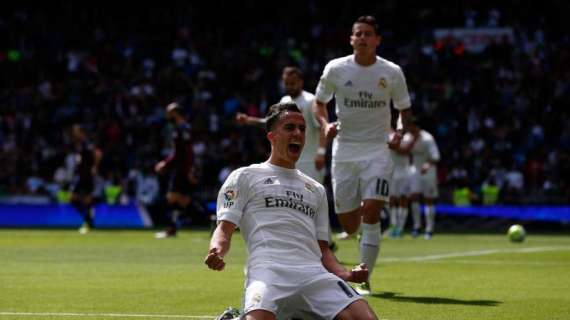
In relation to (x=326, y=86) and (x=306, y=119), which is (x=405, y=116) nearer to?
(x=326, y=86)

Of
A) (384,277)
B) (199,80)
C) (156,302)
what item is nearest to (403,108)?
(384,277)

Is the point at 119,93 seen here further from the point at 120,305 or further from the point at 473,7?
the point at 120,305

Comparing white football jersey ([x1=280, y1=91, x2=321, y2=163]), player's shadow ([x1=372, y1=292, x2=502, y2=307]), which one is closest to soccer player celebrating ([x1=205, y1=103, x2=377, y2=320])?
player's shadow ([x1=372, y1=292, x2=502, y2=307])

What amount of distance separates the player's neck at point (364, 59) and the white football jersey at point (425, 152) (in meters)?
13.3

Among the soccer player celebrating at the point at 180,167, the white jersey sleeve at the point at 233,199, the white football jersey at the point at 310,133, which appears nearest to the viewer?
the white jersey sleeve at the point at 233,199

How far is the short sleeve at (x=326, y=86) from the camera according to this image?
12688 millimetres

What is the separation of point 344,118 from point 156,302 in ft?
9.96

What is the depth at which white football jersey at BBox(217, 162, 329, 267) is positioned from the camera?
7359 millimetres

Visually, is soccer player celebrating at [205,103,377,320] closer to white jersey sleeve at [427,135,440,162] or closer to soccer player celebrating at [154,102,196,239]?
soccer player celebrating at [154,102,196,239]

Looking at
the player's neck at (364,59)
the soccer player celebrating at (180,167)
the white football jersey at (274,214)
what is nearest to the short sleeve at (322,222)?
the white football jersey at (274,214)

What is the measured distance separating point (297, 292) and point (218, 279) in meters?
6.37

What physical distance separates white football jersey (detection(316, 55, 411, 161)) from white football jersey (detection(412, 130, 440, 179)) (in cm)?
1316

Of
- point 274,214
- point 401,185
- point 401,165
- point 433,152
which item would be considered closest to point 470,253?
point 433,152

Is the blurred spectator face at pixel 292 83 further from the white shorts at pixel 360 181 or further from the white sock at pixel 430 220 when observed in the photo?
the white sock at pixel 430 220
